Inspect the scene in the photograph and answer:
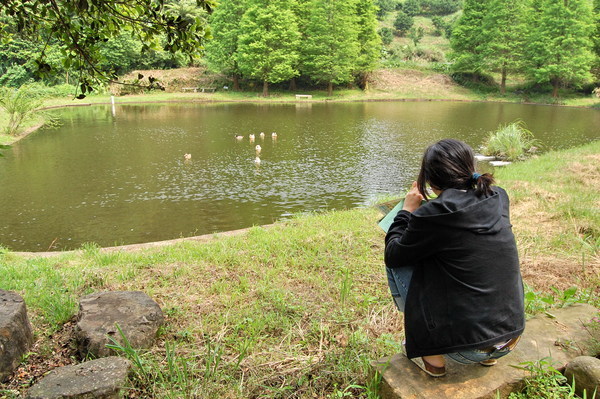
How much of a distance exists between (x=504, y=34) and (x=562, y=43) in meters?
4.49

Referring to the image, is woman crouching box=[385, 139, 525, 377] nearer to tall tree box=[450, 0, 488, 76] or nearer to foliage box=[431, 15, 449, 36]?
tall tree box=[450, 0, 488, 76]

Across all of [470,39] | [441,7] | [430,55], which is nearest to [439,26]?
[441,7]

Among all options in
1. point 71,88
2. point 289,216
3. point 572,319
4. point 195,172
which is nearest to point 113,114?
point 71,88

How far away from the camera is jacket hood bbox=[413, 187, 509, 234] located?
178 centimetres

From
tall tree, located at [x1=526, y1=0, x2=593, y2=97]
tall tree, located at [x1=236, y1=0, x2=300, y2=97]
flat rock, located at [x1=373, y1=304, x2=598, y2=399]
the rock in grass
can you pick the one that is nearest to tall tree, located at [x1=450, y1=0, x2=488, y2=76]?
tall tree, located at [x1=526, y1=0, x2=593, y2=97]

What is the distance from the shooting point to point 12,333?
99.7 inches

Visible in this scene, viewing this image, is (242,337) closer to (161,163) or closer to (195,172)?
(195,172)

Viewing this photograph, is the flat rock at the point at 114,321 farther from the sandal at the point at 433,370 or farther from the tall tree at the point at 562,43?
the tall tree at the point at 562,43

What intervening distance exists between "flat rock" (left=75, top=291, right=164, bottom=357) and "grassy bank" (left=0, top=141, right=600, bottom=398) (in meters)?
0.13

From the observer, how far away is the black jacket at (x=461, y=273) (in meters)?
1.81

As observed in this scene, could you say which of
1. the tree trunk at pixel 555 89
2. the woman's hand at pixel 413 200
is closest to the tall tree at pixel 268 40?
the tree trunk at pixel 555 89

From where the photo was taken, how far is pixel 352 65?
34.1 metres

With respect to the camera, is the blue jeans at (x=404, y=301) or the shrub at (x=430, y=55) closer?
the blue jeans at (x=404, y=301)

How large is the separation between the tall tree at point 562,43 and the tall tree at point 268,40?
19.6 meters
